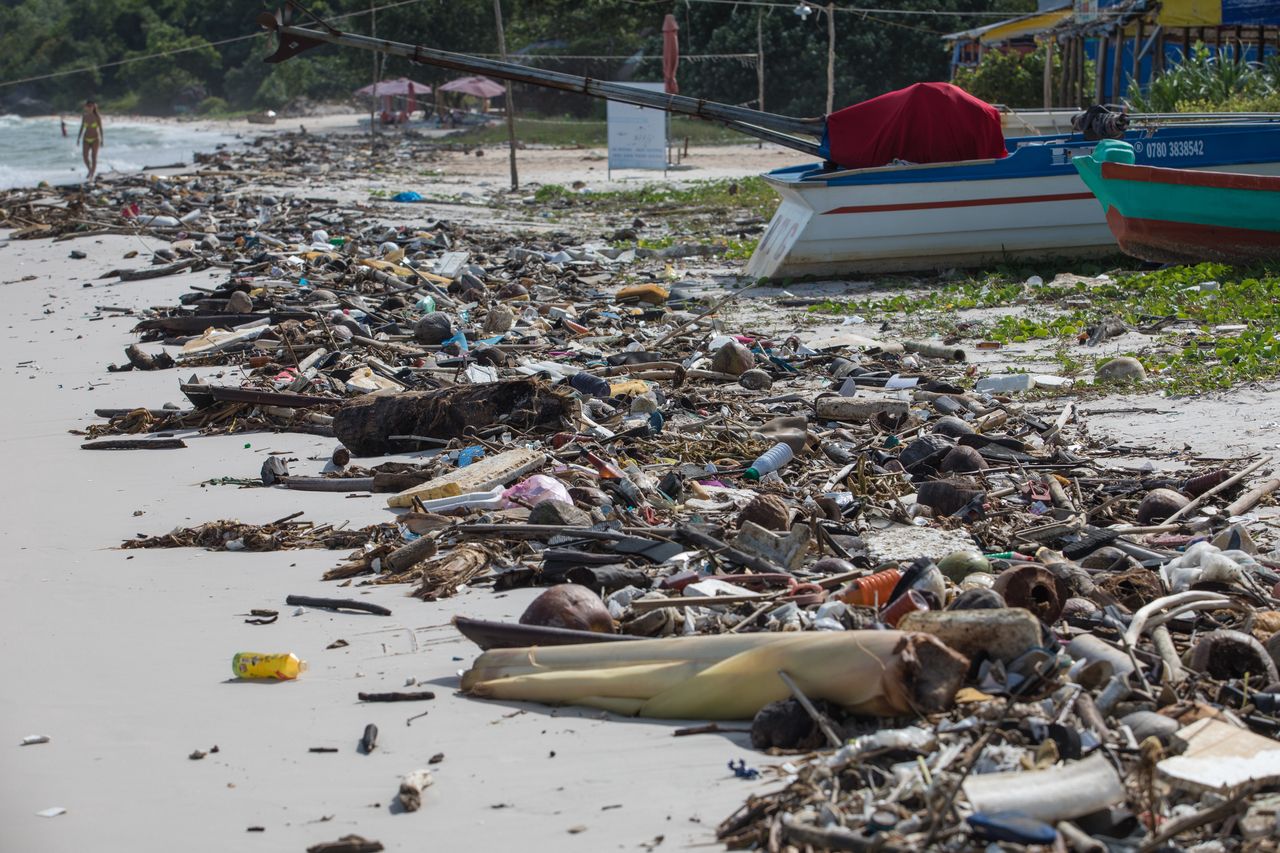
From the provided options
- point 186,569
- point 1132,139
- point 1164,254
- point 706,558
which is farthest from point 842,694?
point 1132,139

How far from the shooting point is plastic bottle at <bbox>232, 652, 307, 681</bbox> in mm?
4363

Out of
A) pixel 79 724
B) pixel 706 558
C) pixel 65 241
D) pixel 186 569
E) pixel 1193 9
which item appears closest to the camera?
pixel 79 724

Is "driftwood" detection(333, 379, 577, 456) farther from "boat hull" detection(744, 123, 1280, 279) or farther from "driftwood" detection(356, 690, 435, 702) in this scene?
"boat hull" detection(744, 123, 1280, 279)

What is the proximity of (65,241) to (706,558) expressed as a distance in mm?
16155

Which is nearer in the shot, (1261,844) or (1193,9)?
(1261,844)

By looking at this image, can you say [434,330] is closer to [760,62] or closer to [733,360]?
[733,360]

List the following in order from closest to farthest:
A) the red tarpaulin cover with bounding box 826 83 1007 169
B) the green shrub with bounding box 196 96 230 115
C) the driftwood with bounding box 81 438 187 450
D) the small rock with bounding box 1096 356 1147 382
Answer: the driftwood with bounding box 81 438 187 450
the small rock with bounding box 1096 356 1147 382
the red tarpaulin cover with bounding box 826 83 1007 169
the green shrub with bounding box 196 96 230 115

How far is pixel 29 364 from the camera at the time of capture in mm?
10891

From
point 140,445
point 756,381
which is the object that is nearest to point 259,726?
point 140,445

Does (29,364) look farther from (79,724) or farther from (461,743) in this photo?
(461,743)

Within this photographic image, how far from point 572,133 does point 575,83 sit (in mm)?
28667

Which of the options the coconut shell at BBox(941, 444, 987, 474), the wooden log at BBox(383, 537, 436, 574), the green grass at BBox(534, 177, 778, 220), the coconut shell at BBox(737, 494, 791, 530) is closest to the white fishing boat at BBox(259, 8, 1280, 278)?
the green grass at BBox(534, 177, 778, 220)

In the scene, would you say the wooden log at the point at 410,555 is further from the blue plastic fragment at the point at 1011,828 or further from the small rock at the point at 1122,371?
the small rock at the point at 1122,371

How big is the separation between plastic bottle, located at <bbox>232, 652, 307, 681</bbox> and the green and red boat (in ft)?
34.1
